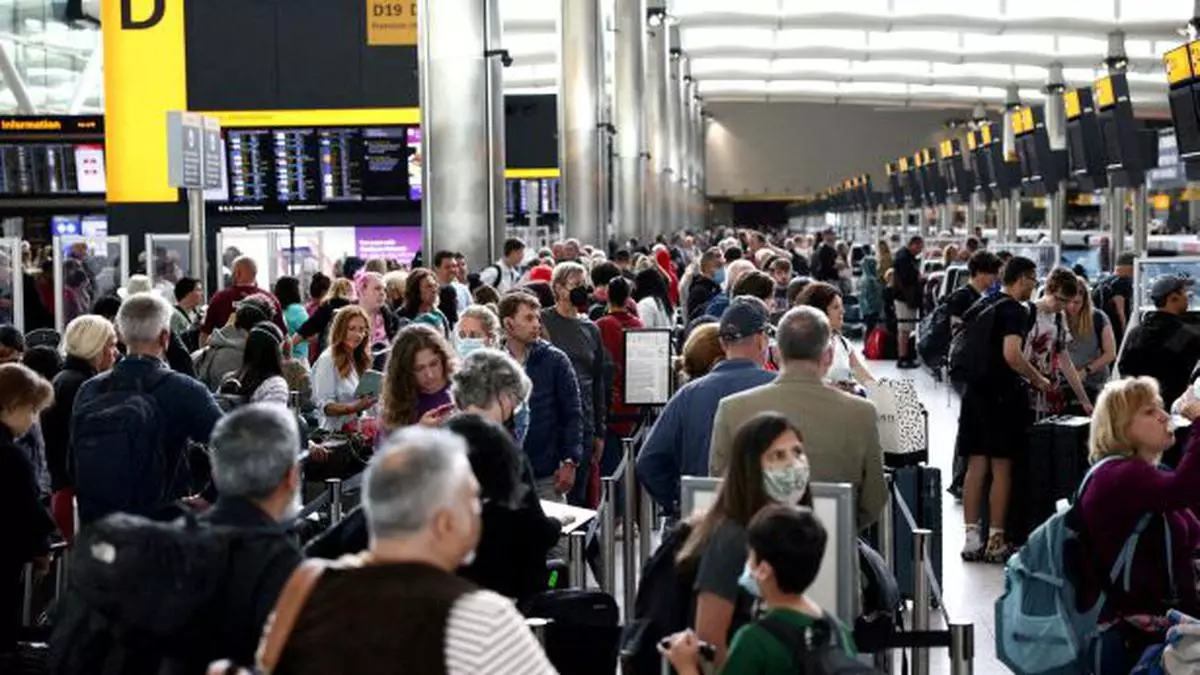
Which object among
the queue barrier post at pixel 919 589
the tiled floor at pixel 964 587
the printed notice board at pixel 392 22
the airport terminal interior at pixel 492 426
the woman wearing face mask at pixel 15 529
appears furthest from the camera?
the printed notice board at pixel 392 22

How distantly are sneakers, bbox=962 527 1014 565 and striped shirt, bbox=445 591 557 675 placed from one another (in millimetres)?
8182

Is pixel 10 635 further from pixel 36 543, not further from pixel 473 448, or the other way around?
pixel 473 448

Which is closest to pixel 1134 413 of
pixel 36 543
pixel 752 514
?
pixel 752 514

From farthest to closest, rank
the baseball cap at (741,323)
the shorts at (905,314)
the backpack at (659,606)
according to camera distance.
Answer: the shorts at (905,314) → the baseball cap at (741,323) → the backpack at (659,606)

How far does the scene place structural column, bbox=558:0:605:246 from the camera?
30281 mm

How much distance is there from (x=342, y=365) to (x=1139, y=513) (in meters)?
4.66

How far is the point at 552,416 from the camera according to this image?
9234 mm

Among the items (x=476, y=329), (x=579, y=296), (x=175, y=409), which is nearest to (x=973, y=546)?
(x=579, y=296)

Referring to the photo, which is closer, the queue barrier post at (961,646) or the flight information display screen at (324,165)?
the queue barrier post at (961,646)

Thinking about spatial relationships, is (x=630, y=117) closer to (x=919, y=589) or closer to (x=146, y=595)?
(x=919, y=589)

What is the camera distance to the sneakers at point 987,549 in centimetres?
1152

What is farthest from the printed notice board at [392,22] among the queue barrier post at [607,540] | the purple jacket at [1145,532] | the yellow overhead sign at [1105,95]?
the purple jacket at [1145,532]

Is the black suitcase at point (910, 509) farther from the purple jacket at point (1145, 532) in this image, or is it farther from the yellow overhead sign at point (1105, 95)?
the yellow overhead sign at point (1105, 95)

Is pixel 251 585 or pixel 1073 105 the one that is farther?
pixel 1073 105
